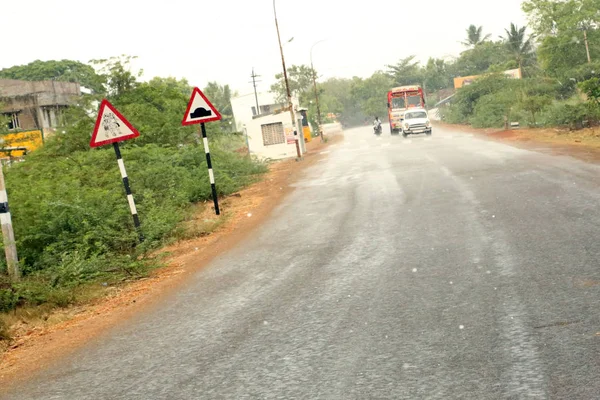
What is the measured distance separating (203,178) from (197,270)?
31.9ft

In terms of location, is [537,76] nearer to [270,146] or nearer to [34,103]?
[270,146]

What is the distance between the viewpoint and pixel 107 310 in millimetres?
8250

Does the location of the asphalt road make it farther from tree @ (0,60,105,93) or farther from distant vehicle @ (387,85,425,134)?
tree @ (0,60,105,93)

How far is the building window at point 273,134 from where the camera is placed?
43.3 meters

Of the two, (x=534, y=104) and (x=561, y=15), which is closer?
(x=534, y=104)

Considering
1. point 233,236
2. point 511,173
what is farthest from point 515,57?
point 233,236

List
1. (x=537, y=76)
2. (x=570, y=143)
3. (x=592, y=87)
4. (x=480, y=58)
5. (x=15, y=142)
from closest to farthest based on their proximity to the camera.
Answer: (x=15, y=142) < (x=570, y=143) < (x=592, y=87) < (x=537, y=76) < (x=480, y=58)

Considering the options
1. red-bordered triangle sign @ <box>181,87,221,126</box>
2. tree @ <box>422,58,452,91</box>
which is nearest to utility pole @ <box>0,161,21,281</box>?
red-bordered triangle sign @ <box>181,87,221,126</box>

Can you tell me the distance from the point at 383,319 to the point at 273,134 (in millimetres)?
37891

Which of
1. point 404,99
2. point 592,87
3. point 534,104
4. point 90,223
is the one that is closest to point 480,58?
point 404,99

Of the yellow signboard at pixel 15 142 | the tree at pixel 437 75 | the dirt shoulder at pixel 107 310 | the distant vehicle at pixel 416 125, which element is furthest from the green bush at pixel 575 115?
the tree at pixel 437 75

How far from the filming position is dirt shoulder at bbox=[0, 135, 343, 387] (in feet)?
21.7

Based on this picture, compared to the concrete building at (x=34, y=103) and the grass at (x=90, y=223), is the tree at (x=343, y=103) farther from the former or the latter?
the grass at (x=90, y=223)

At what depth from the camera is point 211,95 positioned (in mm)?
107062
